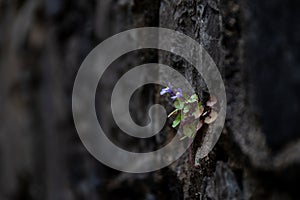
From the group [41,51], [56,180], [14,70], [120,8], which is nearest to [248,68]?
[120,8]

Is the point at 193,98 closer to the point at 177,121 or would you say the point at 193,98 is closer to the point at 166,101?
the point at 177,121

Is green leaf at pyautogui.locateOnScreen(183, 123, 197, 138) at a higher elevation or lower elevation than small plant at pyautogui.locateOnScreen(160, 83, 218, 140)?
lower

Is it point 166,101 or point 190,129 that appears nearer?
point 190,129

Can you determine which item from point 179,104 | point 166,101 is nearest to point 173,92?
point 179,104

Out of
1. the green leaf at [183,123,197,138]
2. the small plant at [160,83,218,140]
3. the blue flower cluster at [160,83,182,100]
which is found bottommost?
the green leaf at [183,123,197,138]

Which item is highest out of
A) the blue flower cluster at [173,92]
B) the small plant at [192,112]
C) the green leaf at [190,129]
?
the blue flower cluster at [173,92]

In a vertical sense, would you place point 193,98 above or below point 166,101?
below
